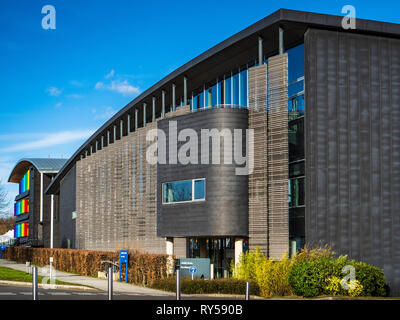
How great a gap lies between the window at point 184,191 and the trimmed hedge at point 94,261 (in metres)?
3.39

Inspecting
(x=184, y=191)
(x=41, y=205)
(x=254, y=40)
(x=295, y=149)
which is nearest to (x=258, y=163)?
(x=295, y=149)

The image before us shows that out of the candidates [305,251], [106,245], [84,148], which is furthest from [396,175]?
[84,148]

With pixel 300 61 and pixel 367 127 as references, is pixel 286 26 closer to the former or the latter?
pixel 300 61

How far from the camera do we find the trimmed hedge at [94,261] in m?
31.7

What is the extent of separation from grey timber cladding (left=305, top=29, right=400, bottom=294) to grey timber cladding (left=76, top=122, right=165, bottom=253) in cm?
1374

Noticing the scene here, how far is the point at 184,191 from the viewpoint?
33.9 metres

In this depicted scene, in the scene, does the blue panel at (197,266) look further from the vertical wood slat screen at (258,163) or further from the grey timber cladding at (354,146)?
the grey timber cladding at (354,146)

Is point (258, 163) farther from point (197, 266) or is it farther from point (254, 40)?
point (254, 40)

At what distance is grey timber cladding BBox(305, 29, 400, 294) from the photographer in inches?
1125

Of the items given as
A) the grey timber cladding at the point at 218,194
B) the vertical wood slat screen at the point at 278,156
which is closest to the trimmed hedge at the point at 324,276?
the vertical wood slat screen at the point at 278,156

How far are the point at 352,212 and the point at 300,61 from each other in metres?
7.23

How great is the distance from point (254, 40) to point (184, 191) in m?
Result: 8.51
